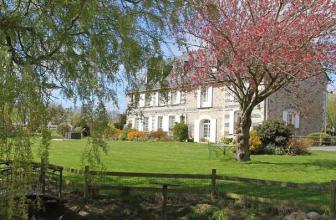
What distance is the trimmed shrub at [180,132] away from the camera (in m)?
37.1

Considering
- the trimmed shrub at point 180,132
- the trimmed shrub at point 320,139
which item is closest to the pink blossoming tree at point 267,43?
the trimmed shrub at point 320,139

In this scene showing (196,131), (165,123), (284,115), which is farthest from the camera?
(165,123)

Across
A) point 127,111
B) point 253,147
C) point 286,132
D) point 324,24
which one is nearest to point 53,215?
point 127,111

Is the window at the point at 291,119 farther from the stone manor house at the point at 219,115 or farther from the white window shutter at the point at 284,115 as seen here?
the white window shutter at the point at 284,115

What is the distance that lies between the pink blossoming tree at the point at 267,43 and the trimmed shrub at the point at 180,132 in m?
17.5

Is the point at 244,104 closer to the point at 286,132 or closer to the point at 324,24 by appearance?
the point at 324,24

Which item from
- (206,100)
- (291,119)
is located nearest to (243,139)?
(291,119)

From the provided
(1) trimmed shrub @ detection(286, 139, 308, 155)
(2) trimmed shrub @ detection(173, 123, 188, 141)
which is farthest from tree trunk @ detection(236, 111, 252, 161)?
(2) trimmed shrub @ detection(173, 123, 188, 141)

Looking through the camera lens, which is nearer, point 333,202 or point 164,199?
point 333,202

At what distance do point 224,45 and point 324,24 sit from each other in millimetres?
3590

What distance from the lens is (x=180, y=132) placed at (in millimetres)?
37031

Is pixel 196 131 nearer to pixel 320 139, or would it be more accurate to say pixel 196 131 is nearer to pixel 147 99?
pixel 320 139

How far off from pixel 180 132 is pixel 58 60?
3038 cm

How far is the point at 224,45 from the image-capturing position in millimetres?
18359
